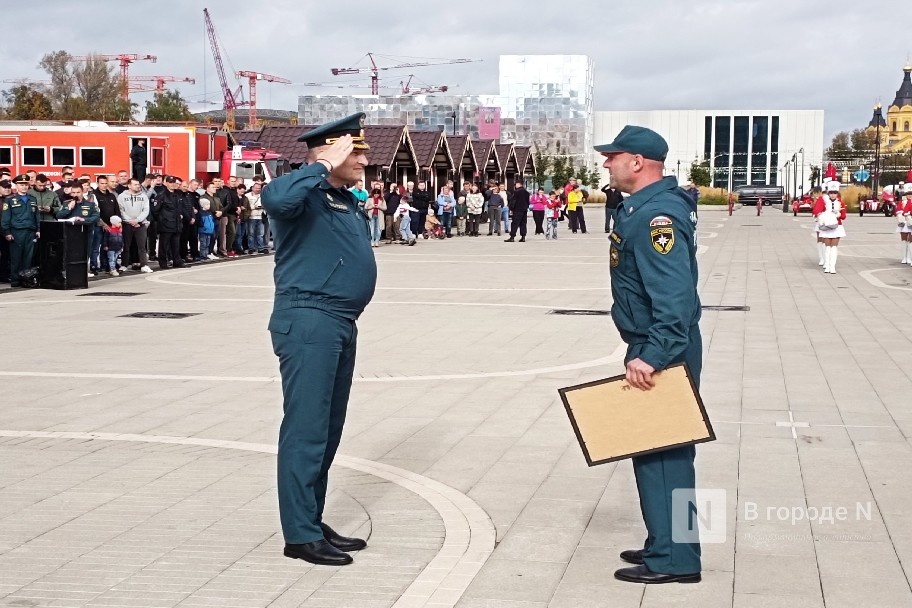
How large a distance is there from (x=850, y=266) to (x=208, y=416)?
742 inches

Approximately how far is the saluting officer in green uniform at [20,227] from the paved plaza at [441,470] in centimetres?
487

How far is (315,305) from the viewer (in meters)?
5.00

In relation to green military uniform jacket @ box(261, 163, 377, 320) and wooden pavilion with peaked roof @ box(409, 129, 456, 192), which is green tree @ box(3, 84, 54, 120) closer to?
wooden pavilion with peaked roof @ box(409, 129, 456, 192)

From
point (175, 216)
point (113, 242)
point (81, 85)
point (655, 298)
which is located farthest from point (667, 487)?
point (81, 85)

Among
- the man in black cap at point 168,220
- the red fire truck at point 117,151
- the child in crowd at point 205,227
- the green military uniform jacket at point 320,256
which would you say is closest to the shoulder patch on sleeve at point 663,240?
the green military uniform jacket at point 320,256

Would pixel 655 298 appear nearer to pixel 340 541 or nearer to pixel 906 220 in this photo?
pixel 340 541

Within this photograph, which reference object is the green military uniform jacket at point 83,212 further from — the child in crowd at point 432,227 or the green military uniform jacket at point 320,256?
the child in crowd at point 432,227

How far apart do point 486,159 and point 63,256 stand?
4289cm

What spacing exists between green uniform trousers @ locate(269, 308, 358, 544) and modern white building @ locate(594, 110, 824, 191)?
157915 mm

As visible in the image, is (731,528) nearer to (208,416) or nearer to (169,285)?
(208,416)

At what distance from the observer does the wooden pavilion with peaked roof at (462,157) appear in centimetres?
5525

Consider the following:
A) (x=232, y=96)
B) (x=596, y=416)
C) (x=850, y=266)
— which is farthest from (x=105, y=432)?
(x=232, y=96)

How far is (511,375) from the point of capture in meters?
10.4

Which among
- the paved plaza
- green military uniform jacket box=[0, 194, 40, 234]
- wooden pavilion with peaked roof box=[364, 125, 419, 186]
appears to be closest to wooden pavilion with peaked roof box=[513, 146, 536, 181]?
wooden pavilion with peaked roof box=[364, 125, 419, 186]
